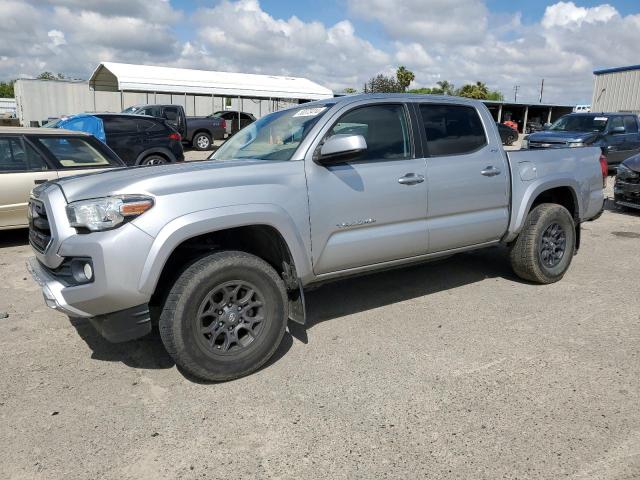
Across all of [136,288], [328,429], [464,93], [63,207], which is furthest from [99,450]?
[464,93]

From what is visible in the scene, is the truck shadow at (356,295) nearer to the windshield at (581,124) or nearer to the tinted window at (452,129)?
the tinted window at (452,129)

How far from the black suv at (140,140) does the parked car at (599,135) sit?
352 inches

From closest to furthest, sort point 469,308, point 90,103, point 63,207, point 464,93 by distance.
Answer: point 63,207
point 469,308
point 90,103
point 464,93

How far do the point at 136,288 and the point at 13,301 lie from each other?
8.40ft

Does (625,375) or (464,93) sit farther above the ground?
(464,93)

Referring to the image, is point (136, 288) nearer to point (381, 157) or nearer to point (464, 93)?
point (381, 157)

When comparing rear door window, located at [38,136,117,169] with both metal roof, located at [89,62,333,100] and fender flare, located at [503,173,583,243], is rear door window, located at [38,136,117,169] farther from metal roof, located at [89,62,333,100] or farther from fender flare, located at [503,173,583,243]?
metal roof, located at [89,62,333,100]

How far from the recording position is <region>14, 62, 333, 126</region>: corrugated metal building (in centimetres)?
2780

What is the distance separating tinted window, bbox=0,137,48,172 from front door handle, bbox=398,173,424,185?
4.80 m

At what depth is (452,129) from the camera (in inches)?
178

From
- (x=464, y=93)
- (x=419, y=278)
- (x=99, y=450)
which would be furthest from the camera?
(x=464, y=93)

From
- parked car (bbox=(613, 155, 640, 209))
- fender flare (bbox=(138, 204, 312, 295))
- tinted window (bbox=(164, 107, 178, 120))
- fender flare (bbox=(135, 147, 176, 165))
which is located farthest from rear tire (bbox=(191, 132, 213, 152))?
fender flare (bbox=(138, 204, 312, 295))

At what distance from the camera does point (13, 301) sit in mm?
4777

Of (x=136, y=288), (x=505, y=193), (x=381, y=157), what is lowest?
(x=136, y=288)
